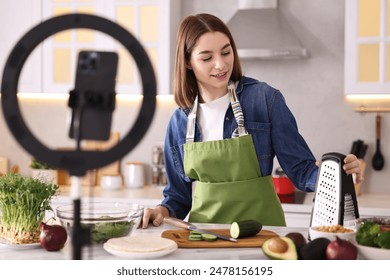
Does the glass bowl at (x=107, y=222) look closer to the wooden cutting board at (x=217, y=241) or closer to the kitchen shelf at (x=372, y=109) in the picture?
the wooden cutting board at (x=217, y=241)

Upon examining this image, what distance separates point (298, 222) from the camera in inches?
89.9

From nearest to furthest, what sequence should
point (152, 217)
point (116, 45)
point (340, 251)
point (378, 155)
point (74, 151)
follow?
1. point (74, 151)
2. point (340, 251)
3. point (152, 217)
4. point (116, 45)
5. point (378, 155)

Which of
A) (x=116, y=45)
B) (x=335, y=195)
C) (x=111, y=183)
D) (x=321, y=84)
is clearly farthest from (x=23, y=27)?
(x=335, y=195)

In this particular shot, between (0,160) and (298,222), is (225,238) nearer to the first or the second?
(298,222)

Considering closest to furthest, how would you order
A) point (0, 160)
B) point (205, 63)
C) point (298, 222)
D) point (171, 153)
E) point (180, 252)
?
point (180, 252) < point (205, 63) < point (171, 153) < point (298, 222) < point (0, 160)

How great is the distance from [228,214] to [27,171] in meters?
1.78

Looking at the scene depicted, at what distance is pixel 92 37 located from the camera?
106 inches

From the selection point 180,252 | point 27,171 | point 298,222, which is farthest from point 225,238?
point 27,171

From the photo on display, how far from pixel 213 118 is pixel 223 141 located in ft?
0.28

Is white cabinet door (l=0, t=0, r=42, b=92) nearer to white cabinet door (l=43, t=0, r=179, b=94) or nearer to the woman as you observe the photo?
white cabinet door (l=43, t=0, r=179, b=94)

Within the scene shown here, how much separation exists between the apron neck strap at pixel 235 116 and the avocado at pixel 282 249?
0.61 m

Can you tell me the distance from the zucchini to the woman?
35 cm

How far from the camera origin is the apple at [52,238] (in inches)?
40.4

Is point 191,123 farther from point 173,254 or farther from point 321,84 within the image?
point 321,84
